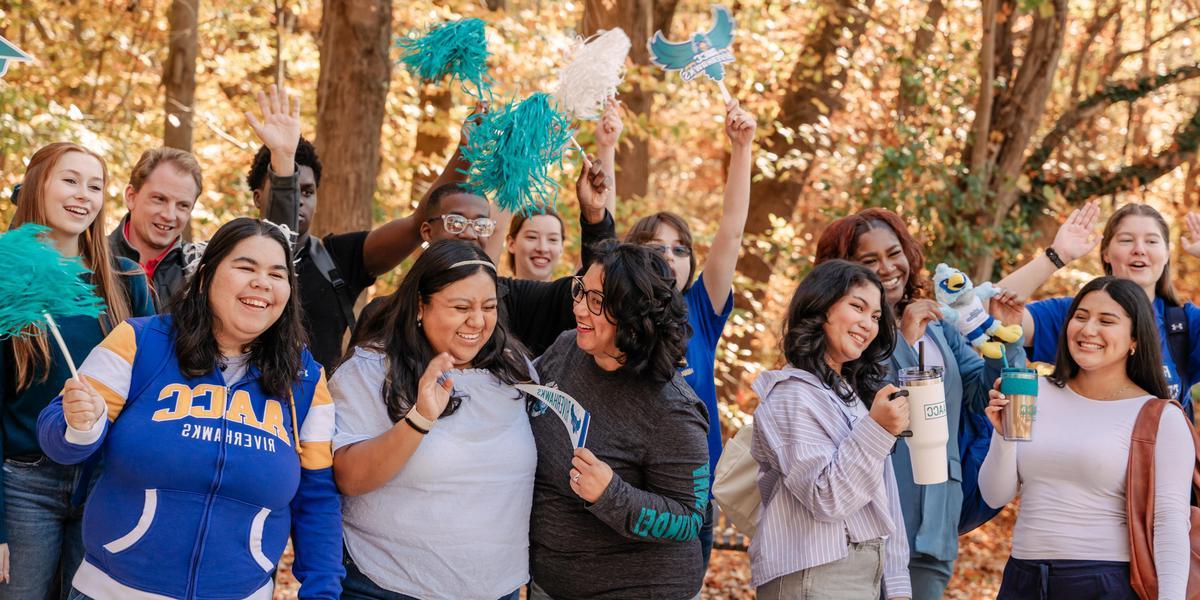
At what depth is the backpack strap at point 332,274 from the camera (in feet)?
13.9

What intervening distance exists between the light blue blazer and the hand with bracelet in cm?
157

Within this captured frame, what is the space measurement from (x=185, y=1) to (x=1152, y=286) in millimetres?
8944

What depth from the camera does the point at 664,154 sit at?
61.2 feet

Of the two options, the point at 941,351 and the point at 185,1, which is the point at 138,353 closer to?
the point at 941,351

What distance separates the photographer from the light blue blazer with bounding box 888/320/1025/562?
12.8 feet

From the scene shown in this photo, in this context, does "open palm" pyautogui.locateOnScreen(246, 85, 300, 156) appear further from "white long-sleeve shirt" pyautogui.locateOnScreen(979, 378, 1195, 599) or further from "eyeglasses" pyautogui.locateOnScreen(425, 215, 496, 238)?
"white long-sleeve shirt" pyautogui.locateOnScreen(979, 378, 1195, 599)

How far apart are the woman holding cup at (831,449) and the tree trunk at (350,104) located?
Answer: 4615 mm

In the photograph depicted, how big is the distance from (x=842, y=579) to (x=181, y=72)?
9.35 m

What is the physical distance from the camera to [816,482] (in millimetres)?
3234

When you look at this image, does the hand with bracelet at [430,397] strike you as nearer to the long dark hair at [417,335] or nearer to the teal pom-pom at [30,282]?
the long dark hair at [417,335]

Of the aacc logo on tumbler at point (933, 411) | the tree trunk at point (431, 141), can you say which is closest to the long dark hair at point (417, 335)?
the aacc logo on tumbler at point (933, 411)

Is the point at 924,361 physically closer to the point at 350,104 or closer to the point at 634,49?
the point at 350,104

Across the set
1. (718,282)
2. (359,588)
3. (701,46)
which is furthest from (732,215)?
(359,588)

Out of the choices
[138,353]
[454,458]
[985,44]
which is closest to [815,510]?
[454,458]
